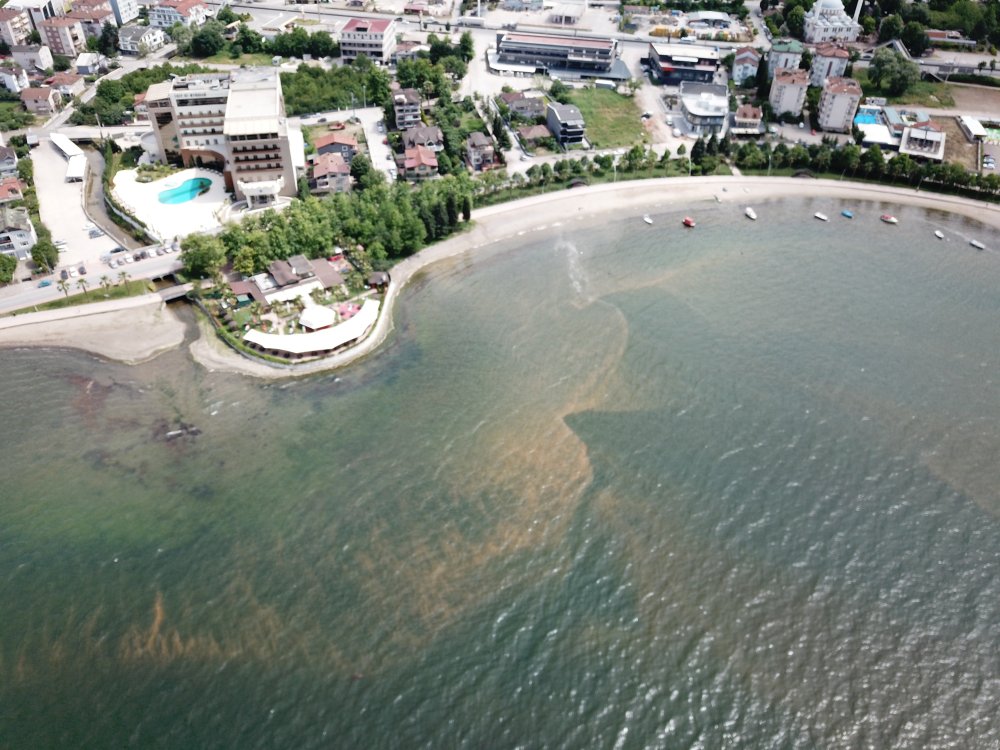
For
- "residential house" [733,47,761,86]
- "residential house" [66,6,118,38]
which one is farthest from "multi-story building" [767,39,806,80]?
"residential house" [66,6,118,38]

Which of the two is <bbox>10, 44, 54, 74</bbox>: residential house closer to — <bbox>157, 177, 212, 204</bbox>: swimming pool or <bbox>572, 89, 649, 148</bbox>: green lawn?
<bbox>157, 177, 212, 204</bbox>: swimming pool

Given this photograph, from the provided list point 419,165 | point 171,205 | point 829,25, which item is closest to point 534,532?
point 419,165

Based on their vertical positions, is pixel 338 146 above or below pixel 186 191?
above

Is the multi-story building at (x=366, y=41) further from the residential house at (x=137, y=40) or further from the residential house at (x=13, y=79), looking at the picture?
the residential house at (x=13, y=79)

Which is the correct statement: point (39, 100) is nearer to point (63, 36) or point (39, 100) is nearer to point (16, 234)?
point (63, 36)

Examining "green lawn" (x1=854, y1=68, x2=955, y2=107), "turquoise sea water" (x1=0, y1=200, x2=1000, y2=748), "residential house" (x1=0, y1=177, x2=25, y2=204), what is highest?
"green lawn" (x1=854, y1=68, x2=955, y2=107)

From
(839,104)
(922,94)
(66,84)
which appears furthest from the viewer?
(922,94)

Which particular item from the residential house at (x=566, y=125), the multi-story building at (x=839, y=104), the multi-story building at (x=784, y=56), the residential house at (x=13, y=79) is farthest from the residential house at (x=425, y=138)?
the residential house at (x=13, y=79)
